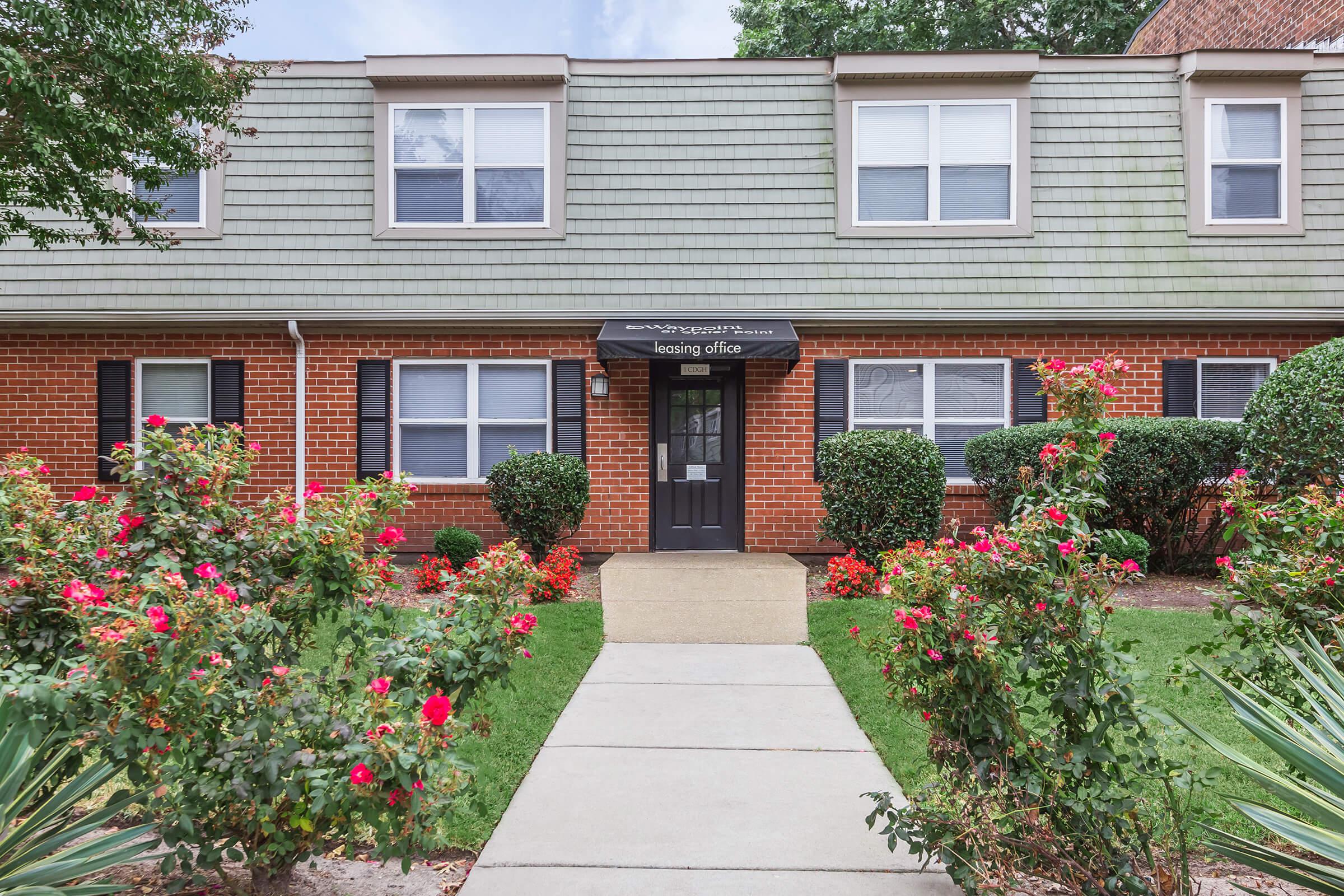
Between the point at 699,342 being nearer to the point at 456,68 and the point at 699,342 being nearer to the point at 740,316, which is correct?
the point at 740,316

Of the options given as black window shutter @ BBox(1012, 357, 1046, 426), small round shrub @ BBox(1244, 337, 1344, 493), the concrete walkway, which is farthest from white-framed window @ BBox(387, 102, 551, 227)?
small round shrub @ BBox(1244, 337, 1344, 493)

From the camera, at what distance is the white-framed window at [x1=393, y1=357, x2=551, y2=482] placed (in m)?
10.1

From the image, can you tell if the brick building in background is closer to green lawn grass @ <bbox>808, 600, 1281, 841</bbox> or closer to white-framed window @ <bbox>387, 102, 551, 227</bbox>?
white-framed window @ <bbox>387, 102, 551, 227</bbox>

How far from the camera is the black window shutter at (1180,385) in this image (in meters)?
9.84

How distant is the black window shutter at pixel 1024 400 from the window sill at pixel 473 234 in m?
5.51

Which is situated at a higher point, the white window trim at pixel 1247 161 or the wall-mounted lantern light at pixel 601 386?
the white window trim at pixel 1247 161

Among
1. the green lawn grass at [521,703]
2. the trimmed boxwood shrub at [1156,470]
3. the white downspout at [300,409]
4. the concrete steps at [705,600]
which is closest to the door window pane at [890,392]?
the trimmed boxwood shrub at [1156,470]

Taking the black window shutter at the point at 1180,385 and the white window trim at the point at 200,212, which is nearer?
the black window shutter at the point at 1180,385

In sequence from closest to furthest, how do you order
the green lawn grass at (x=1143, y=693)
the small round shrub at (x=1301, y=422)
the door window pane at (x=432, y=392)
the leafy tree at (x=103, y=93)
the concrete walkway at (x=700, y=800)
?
1. the concrete walkway at (x=700, y=800)
2. the green lawn grass at (x=1143, y=693)
3. the leafy tree at (x=103, y=93)
4. the small round shrub at (x=1301, y=422)
5. the door window pane at (x=432, y=392)

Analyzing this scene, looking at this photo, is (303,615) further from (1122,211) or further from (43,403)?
(1122,211)

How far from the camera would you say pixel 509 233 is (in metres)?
10.0

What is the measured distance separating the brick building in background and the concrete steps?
3.96 ft

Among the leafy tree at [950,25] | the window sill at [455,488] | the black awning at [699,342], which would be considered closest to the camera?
the black awning at [699,342]

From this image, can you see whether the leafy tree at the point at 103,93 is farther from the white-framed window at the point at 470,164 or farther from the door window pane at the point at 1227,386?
the door window pane at the point at 1227,386
